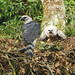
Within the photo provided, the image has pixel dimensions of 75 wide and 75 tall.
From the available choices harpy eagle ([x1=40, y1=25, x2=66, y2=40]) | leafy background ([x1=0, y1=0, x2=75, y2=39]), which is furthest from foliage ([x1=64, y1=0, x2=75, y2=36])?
harpy eagle ([x1=40, y1=25, x2=66, y2=40])

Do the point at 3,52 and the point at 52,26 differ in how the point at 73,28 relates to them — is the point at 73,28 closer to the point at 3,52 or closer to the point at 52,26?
the point at 52,26

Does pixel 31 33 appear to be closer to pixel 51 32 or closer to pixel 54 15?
pixel 51 32

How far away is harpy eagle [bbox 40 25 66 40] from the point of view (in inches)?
153

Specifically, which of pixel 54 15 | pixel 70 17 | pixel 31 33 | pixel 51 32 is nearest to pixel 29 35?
pixel 31 33

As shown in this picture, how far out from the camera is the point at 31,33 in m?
3.77

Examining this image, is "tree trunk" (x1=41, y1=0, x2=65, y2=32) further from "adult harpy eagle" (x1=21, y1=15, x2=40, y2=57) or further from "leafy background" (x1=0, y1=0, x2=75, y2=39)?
"leafy background" (x1=0, y1=0, x2=75, y2=39)

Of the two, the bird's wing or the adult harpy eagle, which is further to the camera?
the bird's wing

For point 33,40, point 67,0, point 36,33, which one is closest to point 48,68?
point 33,40

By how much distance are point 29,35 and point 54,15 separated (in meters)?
0.79

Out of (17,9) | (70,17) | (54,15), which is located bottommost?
(70,17)

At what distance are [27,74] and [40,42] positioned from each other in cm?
73

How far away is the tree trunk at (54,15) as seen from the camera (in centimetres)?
412

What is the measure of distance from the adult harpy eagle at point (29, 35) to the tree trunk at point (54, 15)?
0.31 metres

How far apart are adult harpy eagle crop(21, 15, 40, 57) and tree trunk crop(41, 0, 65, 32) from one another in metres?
0.31
